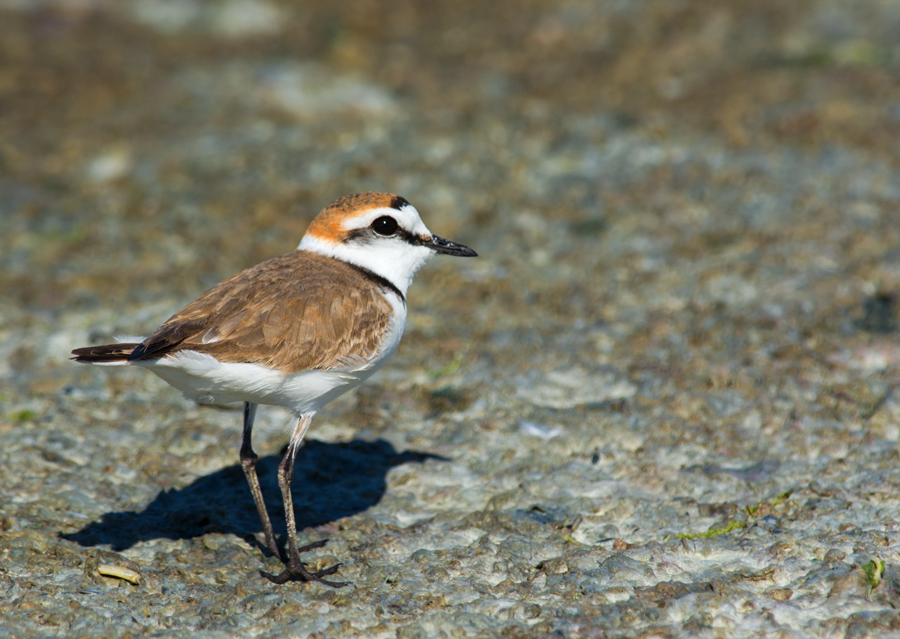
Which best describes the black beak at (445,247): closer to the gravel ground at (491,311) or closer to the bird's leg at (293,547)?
the gravel ground at (491,311)

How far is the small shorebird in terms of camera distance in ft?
13.2

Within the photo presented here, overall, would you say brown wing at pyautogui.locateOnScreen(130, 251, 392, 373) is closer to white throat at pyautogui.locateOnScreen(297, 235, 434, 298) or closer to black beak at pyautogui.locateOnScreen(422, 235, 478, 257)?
white throat at pyautogui.locateOnScreen(297, 235, 434, 298)

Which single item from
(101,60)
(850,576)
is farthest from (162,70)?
(850,576)

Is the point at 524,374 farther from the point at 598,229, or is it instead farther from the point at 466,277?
the point at 598,229

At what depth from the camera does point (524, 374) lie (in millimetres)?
5859

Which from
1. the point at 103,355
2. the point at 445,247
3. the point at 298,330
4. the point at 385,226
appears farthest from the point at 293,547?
the point at 445,247

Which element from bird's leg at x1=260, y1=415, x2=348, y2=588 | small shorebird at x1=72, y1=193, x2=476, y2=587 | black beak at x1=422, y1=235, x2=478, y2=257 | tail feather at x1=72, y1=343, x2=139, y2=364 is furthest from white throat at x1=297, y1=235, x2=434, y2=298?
tail feather at x1=72, y1=343, x2=139, y2=364

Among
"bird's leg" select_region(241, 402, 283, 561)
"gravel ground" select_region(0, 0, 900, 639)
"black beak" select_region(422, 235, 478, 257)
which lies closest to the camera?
"gravel ground" select_region(0, 0, 900, 639)

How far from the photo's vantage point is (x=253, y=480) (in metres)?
4.43

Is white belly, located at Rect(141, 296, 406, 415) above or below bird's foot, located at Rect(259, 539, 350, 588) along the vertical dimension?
above

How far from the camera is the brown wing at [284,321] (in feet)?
13.4

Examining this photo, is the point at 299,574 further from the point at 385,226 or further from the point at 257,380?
the point at 385,226

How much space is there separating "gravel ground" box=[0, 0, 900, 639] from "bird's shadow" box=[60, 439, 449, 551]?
0.07 ft

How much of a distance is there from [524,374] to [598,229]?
2.09 meters
